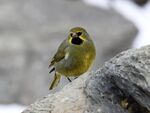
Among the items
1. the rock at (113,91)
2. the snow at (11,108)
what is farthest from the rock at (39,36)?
the rock at (113,91)

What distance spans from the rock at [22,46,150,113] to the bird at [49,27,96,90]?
1.42 metres

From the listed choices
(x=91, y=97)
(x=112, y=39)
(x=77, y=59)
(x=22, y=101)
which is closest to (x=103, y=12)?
(x=112, y=39)

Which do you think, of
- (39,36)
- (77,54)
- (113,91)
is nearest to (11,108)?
(39,36)

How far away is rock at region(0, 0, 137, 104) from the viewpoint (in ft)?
40.9

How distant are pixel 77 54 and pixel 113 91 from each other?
6.59 ft

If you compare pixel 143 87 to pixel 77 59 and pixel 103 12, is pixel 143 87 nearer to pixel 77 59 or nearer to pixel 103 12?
pixel 77 59

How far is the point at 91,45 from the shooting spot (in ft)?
22.8

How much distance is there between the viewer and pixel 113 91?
504cm

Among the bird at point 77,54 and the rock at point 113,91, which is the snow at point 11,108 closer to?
the bird at point 77,54

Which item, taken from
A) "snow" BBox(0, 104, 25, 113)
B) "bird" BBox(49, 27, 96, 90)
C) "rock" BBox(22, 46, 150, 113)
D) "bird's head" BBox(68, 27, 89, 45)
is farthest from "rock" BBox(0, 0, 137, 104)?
"rock" BBox(22, 46, 150, 113)

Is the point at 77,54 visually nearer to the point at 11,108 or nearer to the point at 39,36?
the point at 11,108

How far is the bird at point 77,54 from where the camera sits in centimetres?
689

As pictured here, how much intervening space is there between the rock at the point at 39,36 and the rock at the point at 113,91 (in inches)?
261

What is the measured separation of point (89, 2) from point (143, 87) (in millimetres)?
10987
